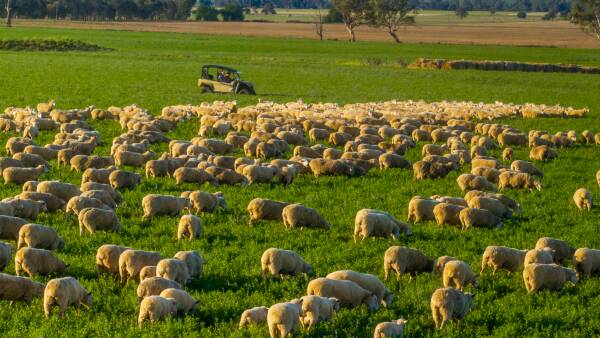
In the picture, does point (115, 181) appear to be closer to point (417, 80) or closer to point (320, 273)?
point (320, 273)

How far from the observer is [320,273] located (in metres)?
13.7

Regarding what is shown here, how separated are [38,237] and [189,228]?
2.55 m

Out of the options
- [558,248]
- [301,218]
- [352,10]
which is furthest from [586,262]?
[352,10]

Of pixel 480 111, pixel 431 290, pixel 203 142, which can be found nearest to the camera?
pixel 431 290

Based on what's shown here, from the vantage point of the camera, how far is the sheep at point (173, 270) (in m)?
12.4

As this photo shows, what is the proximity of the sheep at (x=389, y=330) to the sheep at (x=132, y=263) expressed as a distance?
358 cm

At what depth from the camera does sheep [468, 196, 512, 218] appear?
57.8ft

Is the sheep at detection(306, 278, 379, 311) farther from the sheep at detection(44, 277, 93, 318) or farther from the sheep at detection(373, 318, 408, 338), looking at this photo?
the sheep at detection(44, 277, 93, 318)

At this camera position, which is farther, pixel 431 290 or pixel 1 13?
pixel 1 13

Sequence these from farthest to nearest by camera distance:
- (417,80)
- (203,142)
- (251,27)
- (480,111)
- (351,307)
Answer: (251,27) < (417,80) < (480,111) < (203,142) < (351,307)

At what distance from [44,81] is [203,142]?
92.1ft

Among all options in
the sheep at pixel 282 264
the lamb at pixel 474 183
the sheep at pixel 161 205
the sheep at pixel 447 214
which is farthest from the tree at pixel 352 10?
the sheep at pixel 282 264

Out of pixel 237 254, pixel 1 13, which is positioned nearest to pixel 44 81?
pixel 237 254

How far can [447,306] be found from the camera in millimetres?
11586
